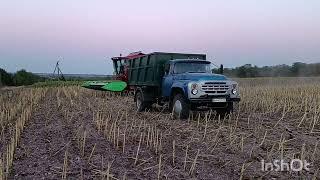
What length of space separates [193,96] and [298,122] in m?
3.08

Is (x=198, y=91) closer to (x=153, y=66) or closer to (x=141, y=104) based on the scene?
(x=153, y=66)

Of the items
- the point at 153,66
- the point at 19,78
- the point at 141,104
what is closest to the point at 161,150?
the point at 153,66

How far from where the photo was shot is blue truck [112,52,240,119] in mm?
12891

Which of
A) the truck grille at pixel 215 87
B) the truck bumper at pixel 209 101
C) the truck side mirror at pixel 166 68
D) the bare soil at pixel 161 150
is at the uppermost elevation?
the truck side mirror at pixel 166 68

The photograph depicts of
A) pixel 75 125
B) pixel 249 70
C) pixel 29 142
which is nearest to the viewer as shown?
pixel 29 142

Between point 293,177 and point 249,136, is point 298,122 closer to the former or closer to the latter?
point 249,136

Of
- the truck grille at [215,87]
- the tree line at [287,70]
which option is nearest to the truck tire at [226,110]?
the truck grille at [215,87]

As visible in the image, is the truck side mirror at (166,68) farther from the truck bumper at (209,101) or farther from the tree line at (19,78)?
the tree line at (19,78)

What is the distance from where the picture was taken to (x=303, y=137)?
10.0m

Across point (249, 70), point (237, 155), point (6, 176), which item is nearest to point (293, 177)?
point (237, 155)

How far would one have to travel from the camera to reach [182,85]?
523 inches

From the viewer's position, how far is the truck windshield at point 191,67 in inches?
561

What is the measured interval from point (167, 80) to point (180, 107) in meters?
1.66

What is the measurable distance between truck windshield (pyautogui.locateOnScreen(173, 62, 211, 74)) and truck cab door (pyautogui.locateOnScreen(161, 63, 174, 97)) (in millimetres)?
239
